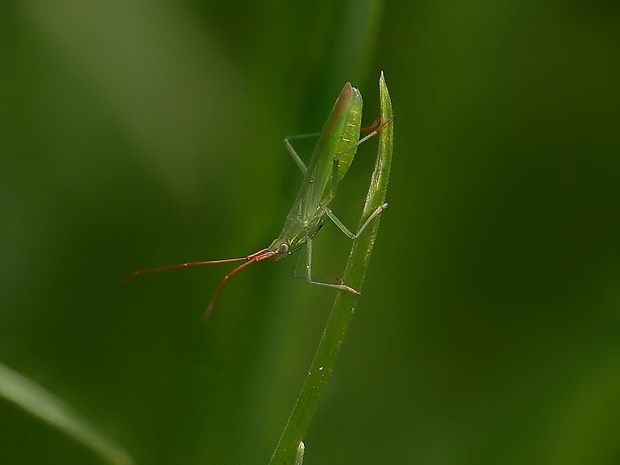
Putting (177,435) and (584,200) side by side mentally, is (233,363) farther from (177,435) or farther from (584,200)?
(584,200)

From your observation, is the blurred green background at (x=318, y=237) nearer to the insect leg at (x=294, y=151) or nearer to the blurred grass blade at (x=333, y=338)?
the insect leg at (x=294, y=151)

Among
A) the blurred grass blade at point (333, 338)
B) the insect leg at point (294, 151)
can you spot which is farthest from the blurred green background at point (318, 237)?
the blurred grass blade at point (333, 338)

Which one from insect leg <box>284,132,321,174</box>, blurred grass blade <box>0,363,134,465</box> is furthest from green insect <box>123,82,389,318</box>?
blurred grass blade <box>0,363,134,465</box>

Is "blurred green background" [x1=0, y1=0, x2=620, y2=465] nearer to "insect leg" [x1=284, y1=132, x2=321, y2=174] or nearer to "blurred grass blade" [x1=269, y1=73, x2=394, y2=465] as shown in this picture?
"insect leg" [x1=284, y1=132, x2=321, y2=174]

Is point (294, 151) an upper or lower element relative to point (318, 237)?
upper

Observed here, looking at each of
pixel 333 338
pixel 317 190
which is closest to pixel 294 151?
pixel 317 190

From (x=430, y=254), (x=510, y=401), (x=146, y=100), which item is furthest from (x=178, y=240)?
(x=510, y=401)

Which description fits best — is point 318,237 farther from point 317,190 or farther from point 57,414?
point 57,414
